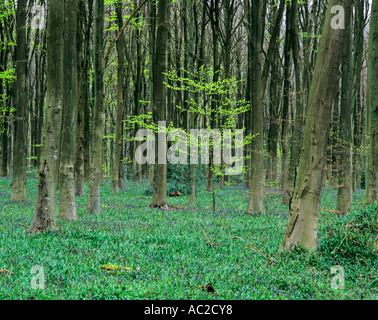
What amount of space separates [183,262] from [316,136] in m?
3.18

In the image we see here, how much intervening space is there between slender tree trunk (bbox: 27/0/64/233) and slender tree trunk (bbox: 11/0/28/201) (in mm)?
6978

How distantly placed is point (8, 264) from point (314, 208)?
16.9 ft

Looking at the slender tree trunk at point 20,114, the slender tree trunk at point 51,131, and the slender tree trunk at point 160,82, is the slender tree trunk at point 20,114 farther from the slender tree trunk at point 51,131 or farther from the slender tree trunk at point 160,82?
the slender tree trunk at point 51,131

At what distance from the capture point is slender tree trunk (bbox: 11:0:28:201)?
42.7ft

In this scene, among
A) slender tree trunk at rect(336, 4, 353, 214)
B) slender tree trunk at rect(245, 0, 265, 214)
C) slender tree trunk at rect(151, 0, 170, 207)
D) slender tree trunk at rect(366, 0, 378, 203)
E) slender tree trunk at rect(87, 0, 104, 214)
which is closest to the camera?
slender tree trunk at rect(366, 0, 378, 203)

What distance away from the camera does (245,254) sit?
5941 millimetres

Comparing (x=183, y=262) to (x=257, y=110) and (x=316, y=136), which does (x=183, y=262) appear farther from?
(x=257, y=110)

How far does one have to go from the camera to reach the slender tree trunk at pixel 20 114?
1302 cm

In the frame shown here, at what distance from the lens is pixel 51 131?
699 centimetres

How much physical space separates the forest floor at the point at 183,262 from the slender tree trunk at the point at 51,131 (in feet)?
1.51

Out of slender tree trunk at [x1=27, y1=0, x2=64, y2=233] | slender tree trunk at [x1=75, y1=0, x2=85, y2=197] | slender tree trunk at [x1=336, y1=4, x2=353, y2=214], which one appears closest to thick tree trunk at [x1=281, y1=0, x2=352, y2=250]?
slender tree trunk at [x1=27, y1=0, x2=64, y2=233]

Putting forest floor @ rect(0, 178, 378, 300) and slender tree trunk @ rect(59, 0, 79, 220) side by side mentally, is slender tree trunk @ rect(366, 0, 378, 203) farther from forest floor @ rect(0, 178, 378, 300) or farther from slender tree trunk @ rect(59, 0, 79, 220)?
slender tree trunk @ rect(59, 0, 79, 220)
